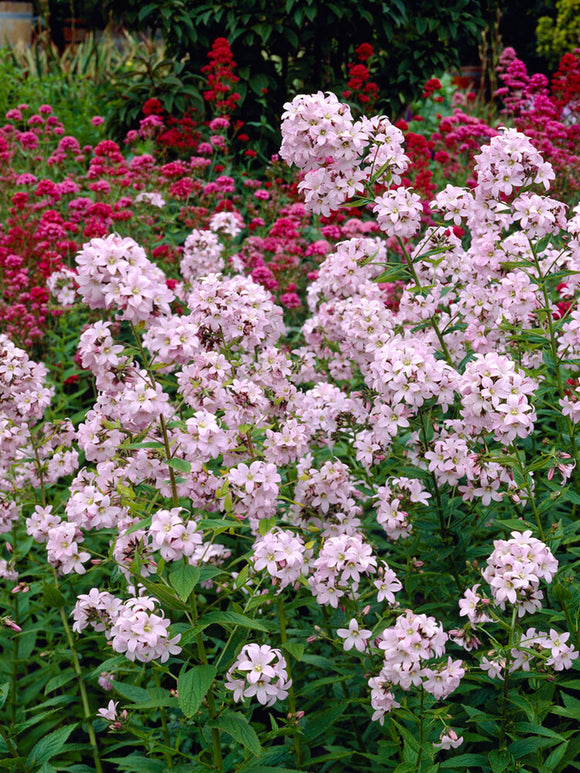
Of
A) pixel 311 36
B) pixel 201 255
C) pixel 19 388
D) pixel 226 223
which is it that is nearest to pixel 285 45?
pixel 311 36

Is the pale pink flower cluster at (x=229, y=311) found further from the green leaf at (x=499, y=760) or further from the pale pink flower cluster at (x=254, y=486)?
the green leaf at (x=499, y=760)

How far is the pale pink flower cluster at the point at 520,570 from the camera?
220 centimetres

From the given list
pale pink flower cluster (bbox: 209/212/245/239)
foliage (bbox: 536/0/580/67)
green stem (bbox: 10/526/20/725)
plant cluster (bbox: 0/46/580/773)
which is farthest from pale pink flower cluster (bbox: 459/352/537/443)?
foliage (bbox: 536/0/580/67)

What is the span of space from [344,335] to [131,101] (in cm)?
576

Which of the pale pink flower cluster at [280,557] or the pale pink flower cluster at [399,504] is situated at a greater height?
the pale pink flower cluster at [280,557]

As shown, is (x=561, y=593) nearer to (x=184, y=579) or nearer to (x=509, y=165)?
(x=184, y=579)

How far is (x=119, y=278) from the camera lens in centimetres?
208

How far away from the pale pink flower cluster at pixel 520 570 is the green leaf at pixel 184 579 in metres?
0.81

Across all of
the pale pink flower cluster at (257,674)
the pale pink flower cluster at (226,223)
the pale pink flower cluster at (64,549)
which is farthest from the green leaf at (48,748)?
the pale pink flower cluster at (226,223)

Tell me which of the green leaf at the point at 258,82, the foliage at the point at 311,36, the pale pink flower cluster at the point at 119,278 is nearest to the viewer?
the pale pink flower cluster at the point at 119,278

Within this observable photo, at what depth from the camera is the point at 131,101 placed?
27.1 ft

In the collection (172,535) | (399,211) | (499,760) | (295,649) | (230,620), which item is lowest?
(499,760)

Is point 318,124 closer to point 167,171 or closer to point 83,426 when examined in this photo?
point 83,426

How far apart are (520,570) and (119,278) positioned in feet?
4.35
